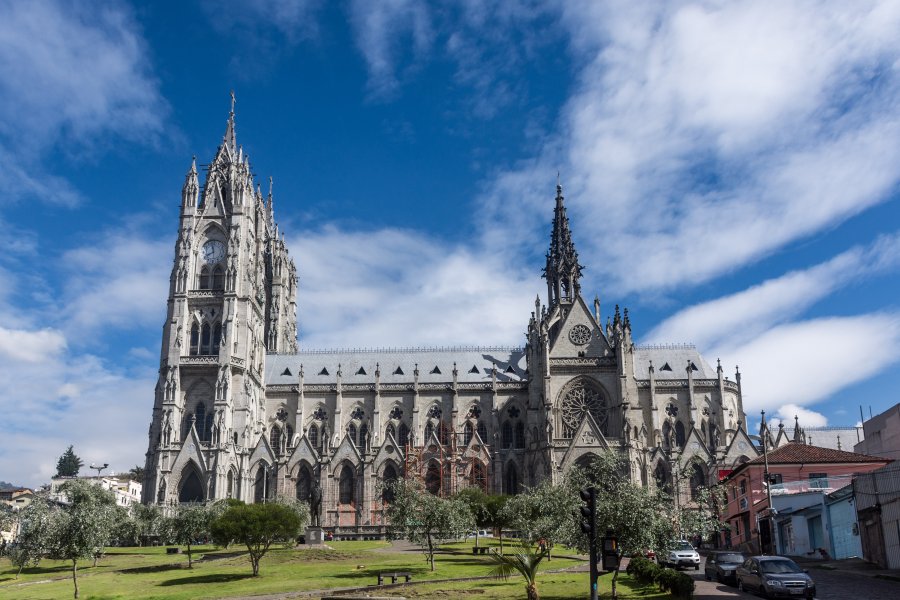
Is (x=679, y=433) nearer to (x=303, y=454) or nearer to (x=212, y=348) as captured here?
(x=303, y=454)

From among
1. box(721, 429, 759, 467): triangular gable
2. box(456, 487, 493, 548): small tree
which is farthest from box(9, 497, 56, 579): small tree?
box(721, 429, 759, 467): triangular gable

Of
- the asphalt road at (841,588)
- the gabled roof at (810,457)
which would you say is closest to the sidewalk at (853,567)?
the asphalt road at (841,588)

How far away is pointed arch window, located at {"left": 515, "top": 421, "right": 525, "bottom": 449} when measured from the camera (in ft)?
290

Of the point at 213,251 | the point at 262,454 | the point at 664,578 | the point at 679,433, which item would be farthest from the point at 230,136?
the point at 664,578

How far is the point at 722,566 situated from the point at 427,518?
717 inches

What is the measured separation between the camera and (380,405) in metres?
90.7

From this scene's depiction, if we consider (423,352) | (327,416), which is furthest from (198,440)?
(423,352)

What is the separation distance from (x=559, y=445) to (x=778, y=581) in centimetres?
5219

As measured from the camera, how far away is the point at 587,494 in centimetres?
2309

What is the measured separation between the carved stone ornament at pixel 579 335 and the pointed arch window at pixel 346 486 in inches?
1048

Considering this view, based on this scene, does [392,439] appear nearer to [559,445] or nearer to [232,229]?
[559,445]

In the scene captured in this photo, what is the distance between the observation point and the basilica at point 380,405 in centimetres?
8056

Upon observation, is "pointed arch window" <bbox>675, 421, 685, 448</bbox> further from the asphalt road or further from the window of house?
the asphalt road

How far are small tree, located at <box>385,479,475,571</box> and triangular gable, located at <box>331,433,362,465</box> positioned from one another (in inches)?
1273
